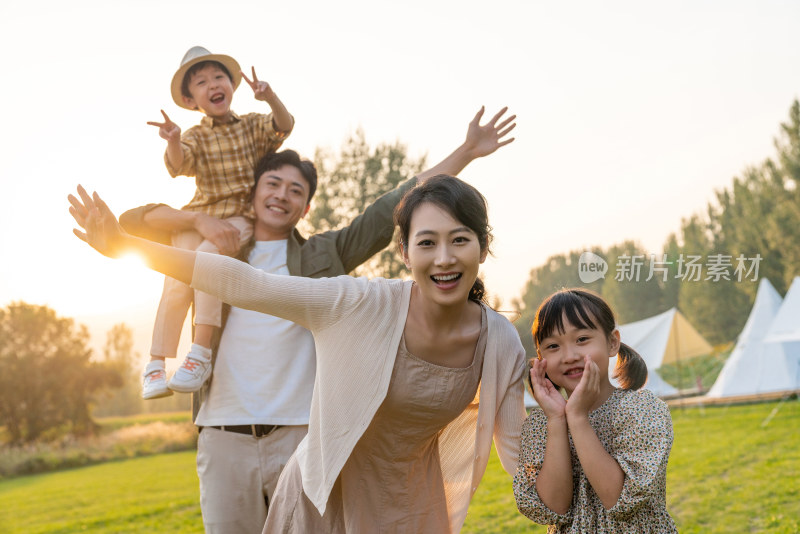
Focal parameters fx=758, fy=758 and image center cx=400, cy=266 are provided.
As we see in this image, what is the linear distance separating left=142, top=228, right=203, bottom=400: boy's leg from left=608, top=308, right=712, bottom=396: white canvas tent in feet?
54.9

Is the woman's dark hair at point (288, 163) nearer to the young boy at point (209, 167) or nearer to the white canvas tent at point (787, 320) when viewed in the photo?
the young boy at point (209, 167)

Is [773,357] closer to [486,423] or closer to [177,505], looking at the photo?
[177,505]

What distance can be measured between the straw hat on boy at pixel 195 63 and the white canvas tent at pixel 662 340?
649 inches

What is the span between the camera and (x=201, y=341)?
3277 mm

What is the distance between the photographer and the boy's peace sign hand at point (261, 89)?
3.60 m

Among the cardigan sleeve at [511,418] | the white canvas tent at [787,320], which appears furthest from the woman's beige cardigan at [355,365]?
the white canvas tent at [787,320]

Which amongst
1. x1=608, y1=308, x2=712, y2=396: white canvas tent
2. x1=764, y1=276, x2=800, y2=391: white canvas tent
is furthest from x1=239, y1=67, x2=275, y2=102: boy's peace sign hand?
x1=608, y1=308, x2=712, y2=396: white canvas tent

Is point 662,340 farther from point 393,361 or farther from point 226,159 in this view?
point 393,361

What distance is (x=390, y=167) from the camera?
1029 inches

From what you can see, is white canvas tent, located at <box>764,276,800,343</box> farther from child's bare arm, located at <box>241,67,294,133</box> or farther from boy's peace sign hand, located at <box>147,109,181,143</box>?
boy's peace sign hand, located at <box>147,109,181,143</box>

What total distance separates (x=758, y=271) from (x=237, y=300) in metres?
25.5

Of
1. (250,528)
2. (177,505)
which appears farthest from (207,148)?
(177,505)

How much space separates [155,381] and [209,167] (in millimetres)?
1049

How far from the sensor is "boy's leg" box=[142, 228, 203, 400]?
11.5 feet
